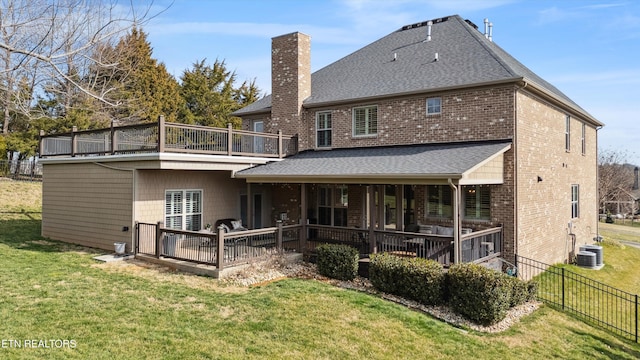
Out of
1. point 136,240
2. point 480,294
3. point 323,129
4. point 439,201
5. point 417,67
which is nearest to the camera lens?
point 480,294

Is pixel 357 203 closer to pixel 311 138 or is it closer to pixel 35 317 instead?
pixel 311 138

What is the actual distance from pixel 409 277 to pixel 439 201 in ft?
15.5

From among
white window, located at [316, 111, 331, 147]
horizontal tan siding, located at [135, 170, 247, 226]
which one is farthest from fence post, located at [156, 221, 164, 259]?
white window, located at [316, 111, 331, 147]

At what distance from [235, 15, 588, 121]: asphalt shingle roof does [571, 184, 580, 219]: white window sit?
392 cm

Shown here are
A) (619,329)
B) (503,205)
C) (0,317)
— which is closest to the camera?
(0,317)

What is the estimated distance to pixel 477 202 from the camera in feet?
42.2

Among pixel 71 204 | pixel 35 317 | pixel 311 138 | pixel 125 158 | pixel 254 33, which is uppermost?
pixel 254 33

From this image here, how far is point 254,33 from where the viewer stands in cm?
2077

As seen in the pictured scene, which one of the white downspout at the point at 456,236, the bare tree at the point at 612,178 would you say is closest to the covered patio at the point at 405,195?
the white downspout at the point at 456,236

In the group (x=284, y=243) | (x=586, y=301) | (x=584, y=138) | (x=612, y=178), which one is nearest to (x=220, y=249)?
(x=284, y=243)

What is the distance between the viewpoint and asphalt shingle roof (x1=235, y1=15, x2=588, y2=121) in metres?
13.3

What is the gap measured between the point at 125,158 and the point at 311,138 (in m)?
7.35

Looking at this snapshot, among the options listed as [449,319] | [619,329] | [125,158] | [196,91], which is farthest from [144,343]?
[196,91]

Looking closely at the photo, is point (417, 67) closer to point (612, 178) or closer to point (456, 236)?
point (456, 236)
